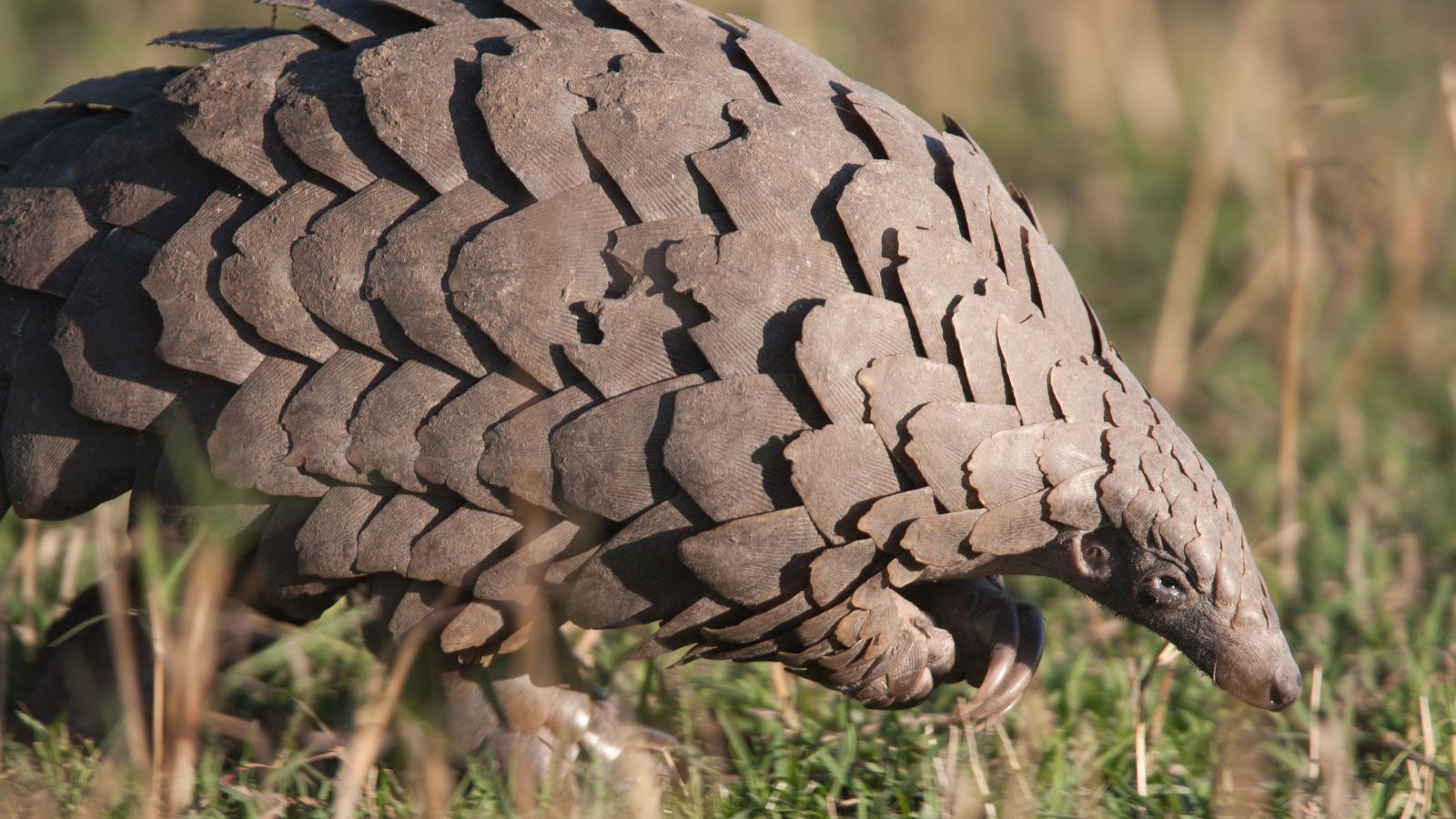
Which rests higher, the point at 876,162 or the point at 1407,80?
Result: the point at 876,162

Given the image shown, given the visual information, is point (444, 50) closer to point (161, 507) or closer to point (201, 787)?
point (161, 507)

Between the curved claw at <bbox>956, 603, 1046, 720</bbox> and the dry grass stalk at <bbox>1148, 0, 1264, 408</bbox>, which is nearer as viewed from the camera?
the curved claw at <bbox>956, 603, 1046, 720</bbox>

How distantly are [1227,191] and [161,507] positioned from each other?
4.69 metres

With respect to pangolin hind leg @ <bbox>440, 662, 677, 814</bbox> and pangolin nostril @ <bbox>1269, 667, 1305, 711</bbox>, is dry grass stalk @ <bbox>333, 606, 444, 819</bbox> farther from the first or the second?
pangolin nostril @ <bbox>1269, 667, 1305, 711</bbox>

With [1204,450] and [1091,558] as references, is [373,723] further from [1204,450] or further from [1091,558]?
[1204,450]

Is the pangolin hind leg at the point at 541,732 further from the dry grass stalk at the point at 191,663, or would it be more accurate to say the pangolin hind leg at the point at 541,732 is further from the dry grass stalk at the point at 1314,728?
the dry grass stalk at the point at 1314,728

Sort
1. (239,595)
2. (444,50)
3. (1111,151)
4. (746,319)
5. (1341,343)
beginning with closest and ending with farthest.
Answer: (746,319) < (444,50) < (239,595) < (1341,343) < (1111,151)

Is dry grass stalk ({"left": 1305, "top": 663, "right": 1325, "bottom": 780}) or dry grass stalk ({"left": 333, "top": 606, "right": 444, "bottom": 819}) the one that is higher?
dry grass stalk ({"left": 333, "top": 606, "right": 444, "bottom": 819})

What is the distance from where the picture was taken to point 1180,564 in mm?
2146

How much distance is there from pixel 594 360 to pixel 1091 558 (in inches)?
32.0

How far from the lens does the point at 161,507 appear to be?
2191 mm

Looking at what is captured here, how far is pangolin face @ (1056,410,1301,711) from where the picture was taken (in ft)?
6.91

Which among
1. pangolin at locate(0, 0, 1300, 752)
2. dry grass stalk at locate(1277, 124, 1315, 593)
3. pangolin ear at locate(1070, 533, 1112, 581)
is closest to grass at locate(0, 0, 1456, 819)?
dry grass stalk at locate(1277, 124, 1315, 593)

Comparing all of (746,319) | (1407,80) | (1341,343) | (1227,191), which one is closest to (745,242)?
(746,319)
